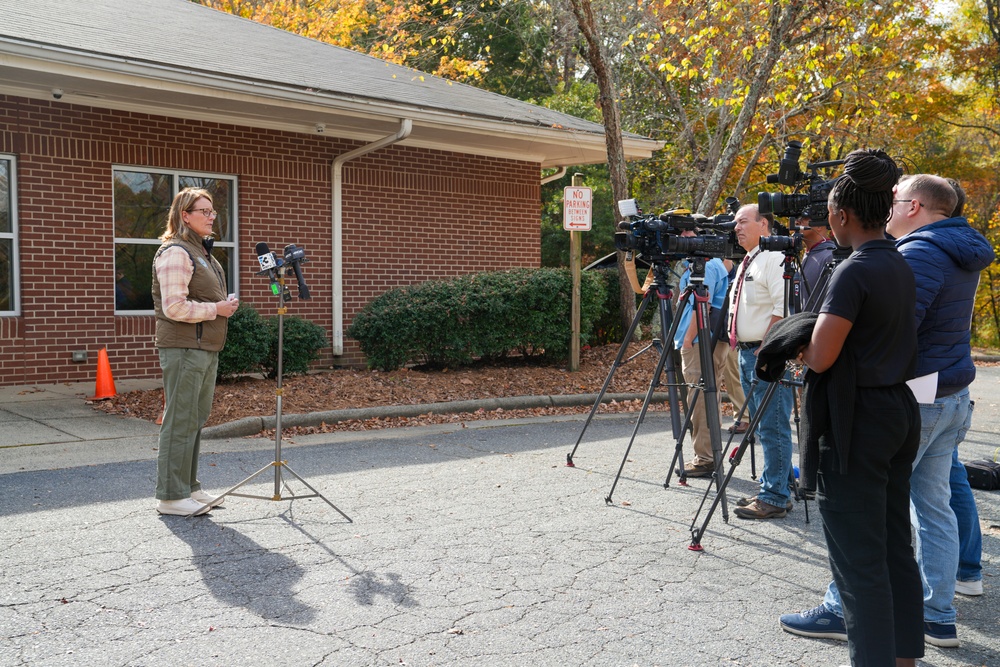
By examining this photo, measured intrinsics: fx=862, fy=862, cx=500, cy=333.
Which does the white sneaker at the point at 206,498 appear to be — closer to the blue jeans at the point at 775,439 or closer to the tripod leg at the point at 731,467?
the tripod leg at the point at 731,467

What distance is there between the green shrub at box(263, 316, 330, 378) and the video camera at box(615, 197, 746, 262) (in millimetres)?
5159

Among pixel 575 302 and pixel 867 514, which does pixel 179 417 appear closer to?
pixel 867 514

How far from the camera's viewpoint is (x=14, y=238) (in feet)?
32.4

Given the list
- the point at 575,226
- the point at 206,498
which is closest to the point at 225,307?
the point at 206,498

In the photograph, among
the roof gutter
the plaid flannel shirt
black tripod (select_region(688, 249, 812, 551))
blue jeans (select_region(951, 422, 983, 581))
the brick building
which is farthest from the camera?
the roof gutter

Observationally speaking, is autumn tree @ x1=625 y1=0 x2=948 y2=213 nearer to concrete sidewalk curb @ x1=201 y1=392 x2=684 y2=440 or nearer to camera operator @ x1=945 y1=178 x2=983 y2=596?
concrete sidewalk curb @ x1=201 y1=392 x2=684 y2=440

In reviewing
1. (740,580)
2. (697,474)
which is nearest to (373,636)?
(740,580)

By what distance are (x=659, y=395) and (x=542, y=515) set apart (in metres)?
5.97

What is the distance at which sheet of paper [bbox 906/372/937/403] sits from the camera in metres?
3.66

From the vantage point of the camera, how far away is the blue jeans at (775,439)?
5.59 metres

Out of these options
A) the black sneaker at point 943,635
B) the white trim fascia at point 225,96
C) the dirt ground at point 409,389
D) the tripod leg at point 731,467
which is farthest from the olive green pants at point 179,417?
the white trim fascia at point 225,96

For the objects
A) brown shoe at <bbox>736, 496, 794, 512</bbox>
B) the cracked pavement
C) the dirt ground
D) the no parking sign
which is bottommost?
the cracked pavement

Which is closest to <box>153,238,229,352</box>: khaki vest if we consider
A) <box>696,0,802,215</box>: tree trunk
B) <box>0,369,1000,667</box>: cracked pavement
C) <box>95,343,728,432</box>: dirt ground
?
<box>0,369,1000,667</box>: cracked pavement

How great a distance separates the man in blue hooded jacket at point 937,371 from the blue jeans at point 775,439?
1.68 m
